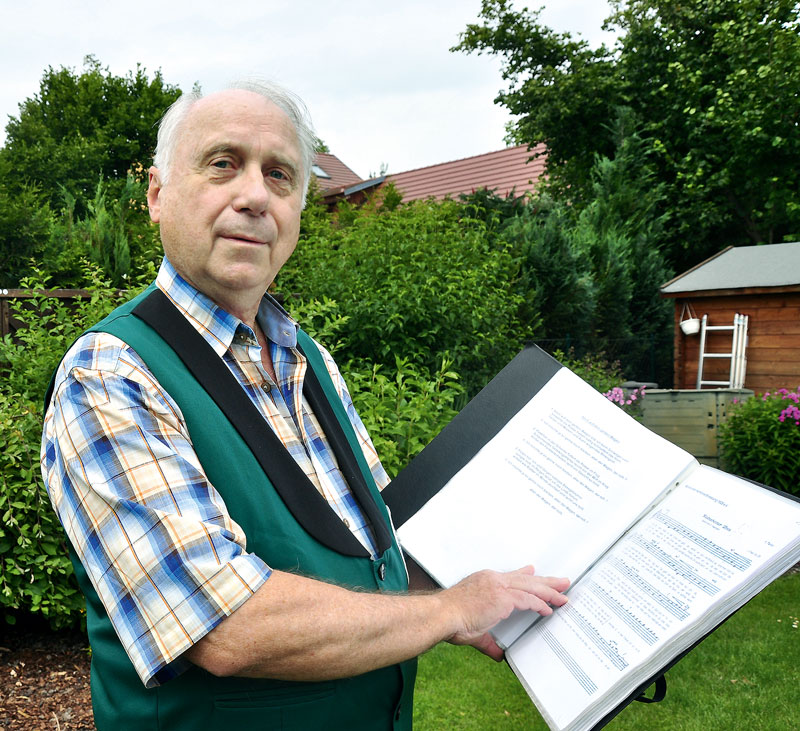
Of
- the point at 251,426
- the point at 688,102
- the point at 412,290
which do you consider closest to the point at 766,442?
the point at 412,290

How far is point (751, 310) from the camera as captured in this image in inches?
392

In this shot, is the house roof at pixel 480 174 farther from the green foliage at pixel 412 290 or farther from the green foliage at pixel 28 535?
the green foliage at pixel 28 535

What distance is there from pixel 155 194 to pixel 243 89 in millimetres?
298

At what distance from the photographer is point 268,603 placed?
1.05 meters

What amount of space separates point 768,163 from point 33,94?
1987 centimetres

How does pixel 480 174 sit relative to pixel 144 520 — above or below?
above

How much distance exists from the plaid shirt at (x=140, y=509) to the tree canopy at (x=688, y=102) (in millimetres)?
16282

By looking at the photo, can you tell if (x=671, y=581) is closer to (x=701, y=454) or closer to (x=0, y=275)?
(x=701, y=454)

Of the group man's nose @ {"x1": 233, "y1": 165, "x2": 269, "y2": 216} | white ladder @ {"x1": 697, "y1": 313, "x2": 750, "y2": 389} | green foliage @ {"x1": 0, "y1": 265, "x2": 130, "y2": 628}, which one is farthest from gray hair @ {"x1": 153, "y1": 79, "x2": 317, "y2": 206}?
white ladder @ {"x1": 697, "y1": 313, "x2": 750, "y2": 389}

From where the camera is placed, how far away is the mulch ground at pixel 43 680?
3021 millimetres

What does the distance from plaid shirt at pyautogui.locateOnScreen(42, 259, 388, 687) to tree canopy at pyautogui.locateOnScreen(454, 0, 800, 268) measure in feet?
53.4

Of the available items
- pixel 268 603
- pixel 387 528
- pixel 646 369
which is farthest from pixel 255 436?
pixel 646 369

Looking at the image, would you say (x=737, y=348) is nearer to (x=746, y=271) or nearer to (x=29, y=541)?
(x=746, y=271)

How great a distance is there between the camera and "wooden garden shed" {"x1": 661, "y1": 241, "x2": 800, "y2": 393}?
375 inches
